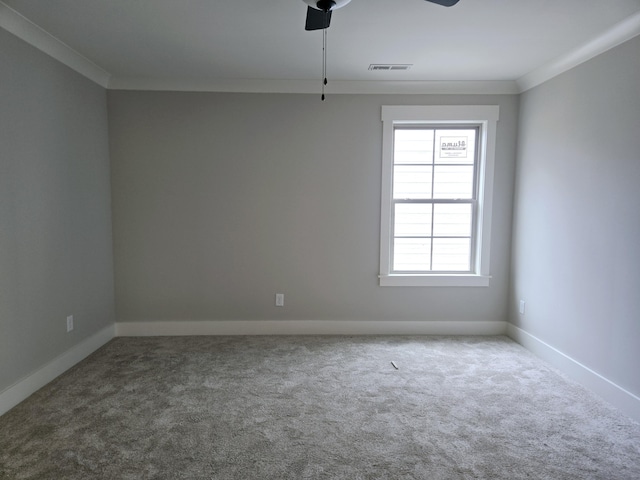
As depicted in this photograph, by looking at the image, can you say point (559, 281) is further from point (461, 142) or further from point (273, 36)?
point (273, 36)

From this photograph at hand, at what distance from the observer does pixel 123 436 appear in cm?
205

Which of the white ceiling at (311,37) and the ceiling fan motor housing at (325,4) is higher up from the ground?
the white ceiling at (311,37)

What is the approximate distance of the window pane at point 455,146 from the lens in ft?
12.2

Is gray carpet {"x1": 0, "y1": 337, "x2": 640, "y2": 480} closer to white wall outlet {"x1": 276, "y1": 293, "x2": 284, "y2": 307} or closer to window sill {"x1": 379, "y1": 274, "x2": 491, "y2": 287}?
white wall outlet {"x1": 276, "y1": 293, "x2": 284, "y2": 307}

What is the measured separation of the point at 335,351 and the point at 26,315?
7.86 ft

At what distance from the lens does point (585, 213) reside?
2723 mm

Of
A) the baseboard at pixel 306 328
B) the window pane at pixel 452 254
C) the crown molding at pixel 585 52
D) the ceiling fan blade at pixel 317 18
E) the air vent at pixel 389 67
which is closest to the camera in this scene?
the ceiling fan blade at pixel 317 18

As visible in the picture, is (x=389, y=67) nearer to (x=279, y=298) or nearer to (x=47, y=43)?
(x=279, y=298)

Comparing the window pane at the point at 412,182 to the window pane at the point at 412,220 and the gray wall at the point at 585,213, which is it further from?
the gray wall at the point at 585,213

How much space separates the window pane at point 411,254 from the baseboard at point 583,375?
43.9 inches

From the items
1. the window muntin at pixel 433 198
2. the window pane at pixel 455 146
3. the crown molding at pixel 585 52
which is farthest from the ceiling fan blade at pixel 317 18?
the window pane at pixel 455 146

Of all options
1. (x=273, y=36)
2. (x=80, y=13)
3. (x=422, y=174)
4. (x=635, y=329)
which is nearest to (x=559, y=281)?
(x=635, y=329)

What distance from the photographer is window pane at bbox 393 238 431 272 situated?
3795 mm

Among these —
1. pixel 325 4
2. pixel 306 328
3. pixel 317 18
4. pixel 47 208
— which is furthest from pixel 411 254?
pixel 47 208
